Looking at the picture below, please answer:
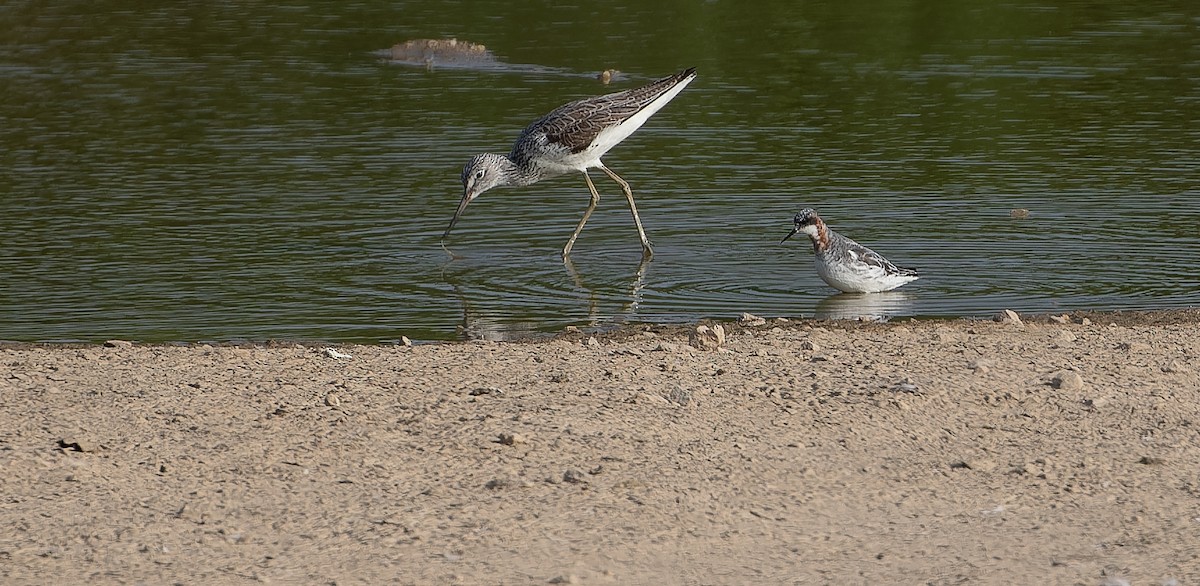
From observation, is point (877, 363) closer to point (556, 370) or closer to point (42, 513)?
point (556, 370)

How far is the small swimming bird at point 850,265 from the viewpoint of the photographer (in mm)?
11625

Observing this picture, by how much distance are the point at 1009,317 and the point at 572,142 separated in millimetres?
4311

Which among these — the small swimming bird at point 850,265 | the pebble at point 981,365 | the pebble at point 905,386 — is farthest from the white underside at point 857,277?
the pebble at point 905,386

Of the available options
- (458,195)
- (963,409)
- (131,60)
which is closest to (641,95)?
(458,195)

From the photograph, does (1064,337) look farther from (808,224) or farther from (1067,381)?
(808,224)

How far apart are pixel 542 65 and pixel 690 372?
1348 cm

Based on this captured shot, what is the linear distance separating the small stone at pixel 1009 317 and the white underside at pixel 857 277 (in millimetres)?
1230

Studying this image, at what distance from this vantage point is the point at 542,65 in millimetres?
22141

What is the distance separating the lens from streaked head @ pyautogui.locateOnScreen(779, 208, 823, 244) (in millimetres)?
11812

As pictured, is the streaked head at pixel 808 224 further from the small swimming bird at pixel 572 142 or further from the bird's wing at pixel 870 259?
the small swimming bird at pixel 572 142

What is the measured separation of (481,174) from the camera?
14.0m

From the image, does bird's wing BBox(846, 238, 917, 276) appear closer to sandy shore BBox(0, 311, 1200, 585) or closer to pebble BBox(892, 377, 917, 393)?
sandy shore BBox(0, 311, 1200, 585)

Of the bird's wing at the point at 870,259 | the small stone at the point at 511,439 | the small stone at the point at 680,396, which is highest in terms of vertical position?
the small stone at the point at 511,439

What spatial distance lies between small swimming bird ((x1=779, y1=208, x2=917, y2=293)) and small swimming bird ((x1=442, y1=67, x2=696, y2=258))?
1.98 metres
